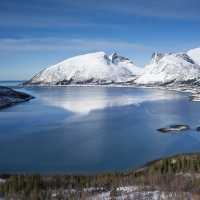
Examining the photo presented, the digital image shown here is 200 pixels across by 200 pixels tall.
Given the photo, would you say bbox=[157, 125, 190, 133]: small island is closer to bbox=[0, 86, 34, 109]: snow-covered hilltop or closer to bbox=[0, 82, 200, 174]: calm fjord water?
bbox=[0, 82, 200, 174]: calm fjord water

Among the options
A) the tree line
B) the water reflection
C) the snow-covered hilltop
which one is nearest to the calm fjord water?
the tree line

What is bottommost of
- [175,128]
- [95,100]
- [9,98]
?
[175,128]

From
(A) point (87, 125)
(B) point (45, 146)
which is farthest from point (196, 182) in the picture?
(A) point (87, 125)

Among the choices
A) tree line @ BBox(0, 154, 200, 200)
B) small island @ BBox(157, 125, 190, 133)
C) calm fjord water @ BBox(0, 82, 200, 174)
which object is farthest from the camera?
small island @ BBox(157, 125, 190, 133)

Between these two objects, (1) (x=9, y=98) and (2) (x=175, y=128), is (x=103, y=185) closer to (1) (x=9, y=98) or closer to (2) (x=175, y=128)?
→ (2) (x=175, y=128)

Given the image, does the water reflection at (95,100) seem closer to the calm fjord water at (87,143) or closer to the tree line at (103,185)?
the calm fjord water at (87,143)

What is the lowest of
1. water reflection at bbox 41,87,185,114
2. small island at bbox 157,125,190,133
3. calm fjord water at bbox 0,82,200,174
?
calm fjord water at bbox 0,82,200,174

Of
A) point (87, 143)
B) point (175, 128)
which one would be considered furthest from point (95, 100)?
point (87, 143)

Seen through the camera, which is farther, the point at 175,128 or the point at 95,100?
the point at 95,100

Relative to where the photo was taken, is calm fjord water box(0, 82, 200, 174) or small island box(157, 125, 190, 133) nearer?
calm fjord water box(0, 82, 200, 174)

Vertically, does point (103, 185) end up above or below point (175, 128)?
above

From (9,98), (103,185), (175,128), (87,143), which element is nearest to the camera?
(103,185)

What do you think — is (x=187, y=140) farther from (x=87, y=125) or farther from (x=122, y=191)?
(x=122, y=191)
